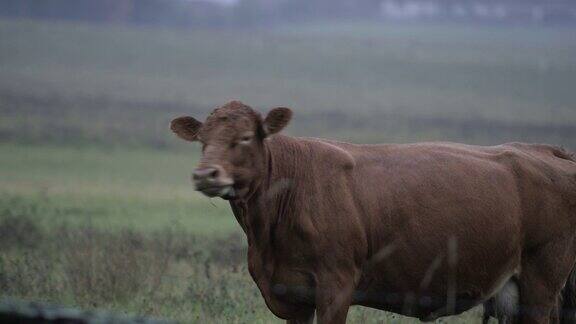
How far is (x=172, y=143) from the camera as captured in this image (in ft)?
131

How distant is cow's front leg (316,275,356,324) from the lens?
851 cm

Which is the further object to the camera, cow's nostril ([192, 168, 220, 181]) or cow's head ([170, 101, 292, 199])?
cow's head ([170, 101, 292, 199])

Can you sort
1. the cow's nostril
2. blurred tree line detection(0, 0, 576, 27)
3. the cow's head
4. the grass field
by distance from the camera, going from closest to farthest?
the cow's nostril < the cow's head < the grass field < blurred tree line detection(0, 0, 576, 27)

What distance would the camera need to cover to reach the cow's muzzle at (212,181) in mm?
8109

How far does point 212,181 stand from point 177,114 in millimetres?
44522

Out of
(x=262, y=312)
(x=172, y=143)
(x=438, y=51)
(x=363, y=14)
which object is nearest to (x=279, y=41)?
(x=438, y=51)

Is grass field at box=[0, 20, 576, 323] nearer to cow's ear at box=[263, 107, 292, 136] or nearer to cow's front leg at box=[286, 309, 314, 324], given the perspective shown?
cow's front leg at box=[286, 309, 314, 324]

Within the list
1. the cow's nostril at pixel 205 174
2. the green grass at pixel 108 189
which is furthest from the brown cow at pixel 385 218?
the green grass at pixel 108 189

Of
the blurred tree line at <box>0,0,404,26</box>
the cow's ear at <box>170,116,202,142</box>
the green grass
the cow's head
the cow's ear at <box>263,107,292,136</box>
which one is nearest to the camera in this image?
the cow's head

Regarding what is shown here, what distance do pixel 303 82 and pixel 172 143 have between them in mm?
43211

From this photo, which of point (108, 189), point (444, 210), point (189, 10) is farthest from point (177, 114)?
point (189, 10)

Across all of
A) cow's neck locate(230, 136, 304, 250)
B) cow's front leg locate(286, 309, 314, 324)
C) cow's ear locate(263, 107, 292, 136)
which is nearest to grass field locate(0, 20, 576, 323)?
cow's front leg locate(286, 309, 314, 324)

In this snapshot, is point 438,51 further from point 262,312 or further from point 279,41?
point 262,312

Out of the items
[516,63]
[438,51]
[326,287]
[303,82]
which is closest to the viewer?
[326,287]
